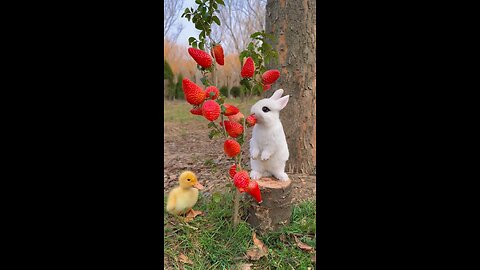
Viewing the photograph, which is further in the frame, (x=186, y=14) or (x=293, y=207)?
(x=293, y=207)

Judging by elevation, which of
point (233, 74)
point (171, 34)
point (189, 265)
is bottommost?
point (189, 265)

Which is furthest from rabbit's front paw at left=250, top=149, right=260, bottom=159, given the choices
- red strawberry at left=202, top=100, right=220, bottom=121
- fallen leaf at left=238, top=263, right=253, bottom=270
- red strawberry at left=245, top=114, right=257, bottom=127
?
fallen leaf at left=238, top=263, right=253, bottom=270

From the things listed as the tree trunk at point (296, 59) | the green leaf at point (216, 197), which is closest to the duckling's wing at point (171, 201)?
the green leaf at point (216, 197)

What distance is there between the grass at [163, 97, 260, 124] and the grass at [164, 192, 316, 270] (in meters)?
0.27

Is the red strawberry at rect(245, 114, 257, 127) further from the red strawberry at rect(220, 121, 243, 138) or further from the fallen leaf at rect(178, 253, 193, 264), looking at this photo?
the fallen leaf at rect(178, 253, 193, 264)

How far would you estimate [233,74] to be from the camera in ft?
3.63

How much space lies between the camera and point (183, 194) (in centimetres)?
112

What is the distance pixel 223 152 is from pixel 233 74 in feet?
0.83

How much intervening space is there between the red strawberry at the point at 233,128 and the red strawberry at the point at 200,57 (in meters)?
0.19

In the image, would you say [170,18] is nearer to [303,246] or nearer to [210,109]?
[210,109]
